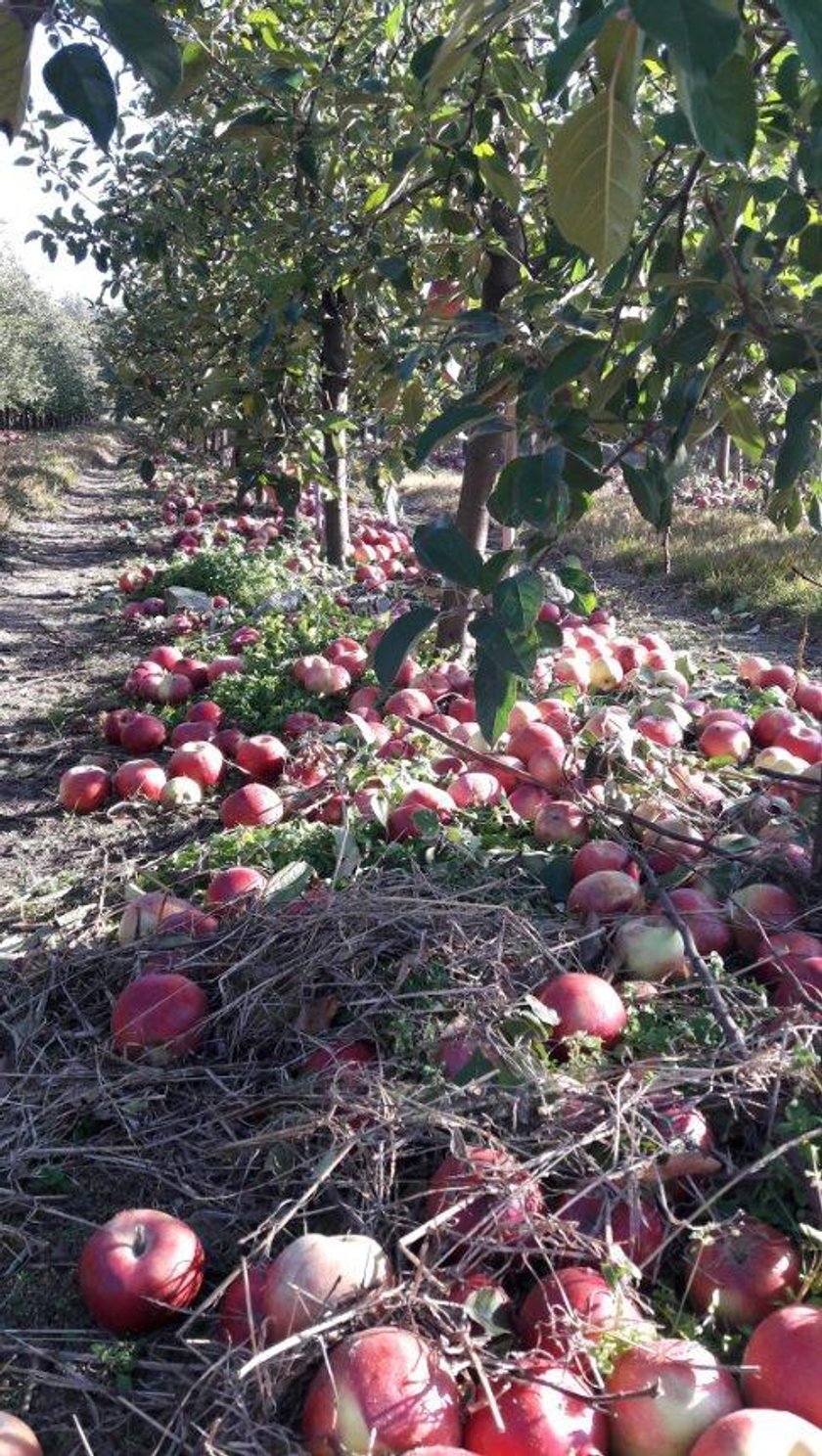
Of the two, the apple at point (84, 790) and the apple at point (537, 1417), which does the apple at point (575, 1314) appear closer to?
the apple at point (537, 1417)

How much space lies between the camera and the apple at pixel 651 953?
232cm

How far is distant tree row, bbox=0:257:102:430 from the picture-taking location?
31.9 meters

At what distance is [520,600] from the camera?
4.69 ft

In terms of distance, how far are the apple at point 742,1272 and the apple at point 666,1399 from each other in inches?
4.9

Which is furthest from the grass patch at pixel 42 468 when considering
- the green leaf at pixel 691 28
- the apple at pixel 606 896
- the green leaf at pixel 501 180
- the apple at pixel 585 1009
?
the green leaf at pixel 691 28

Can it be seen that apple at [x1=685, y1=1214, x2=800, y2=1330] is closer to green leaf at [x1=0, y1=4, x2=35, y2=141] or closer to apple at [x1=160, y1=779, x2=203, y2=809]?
green leaf at [x1=0, y1=4, x2=35, y2=141]

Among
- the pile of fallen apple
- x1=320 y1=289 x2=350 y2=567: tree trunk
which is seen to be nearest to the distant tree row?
x1=320 y1=289 x2=350 y2=567: tree trunk

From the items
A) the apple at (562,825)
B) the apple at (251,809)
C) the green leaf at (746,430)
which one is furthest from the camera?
the apple at (251,809)

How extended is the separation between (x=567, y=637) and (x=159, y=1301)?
3.92 m

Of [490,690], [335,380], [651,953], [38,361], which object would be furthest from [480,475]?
[38,361]

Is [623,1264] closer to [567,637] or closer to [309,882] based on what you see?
[309,882]

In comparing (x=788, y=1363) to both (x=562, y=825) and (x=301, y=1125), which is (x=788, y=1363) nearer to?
(x=301, y=1125)

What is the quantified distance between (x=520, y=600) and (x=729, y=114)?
24.7 inches

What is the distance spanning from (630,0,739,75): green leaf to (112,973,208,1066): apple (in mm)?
2049
